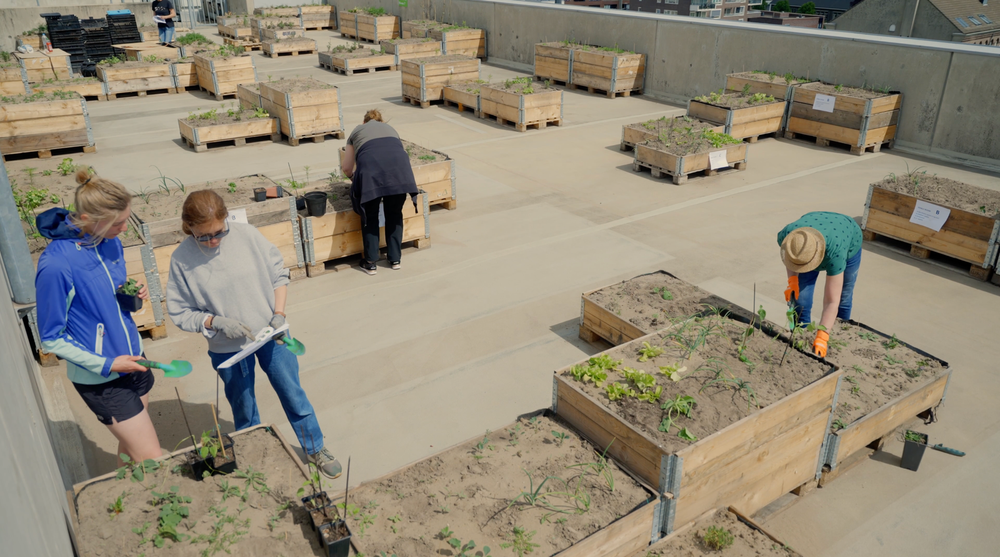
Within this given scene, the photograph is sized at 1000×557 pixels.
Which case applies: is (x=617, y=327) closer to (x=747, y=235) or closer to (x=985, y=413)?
(x=985, y=413)

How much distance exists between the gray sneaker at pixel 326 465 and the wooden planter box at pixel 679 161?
7.92 meters

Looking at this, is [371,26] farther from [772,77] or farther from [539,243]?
[539,243]

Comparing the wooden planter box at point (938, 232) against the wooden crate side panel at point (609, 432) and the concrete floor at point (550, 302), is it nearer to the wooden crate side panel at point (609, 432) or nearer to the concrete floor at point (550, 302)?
the concrete floor at point (550, 302)

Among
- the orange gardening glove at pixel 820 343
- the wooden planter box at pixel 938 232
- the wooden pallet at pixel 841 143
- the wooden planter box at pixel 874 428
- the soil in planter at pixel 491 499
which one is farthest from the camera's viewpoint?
the wooden pallet at pixel 841 143

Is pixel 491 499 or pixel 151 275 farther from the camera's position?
pixel 151 275

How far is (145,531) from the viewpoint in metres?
3.61

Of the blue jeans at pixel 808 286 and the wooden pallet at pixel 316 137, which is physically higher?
the blue jeans at pixel 808 286

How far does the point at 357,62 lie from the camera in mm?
20516

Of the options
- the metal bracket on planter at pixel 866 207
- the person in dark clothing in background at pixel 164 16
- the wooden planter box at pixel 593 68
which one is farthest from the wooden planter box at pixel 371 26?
the metal bracket on planter at pixel 866 207

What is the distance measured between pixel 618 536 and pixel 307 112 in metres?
11.3

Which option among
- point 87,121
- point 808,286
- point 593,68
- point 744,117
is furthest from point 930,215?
point 87,121

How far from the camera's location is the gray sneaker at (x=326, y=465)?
4980 mm

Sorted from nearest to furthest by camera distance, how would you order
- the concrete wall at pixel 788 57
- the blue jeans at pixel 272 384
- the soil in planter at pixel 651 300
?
the blue jeans at pixel 272 384 → the soil in planter at pixel 651 300 → the concrete wall at pixel 788 57

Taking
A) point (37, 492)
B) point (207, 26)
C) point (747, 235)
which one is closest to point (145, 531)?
point (37, 492)
